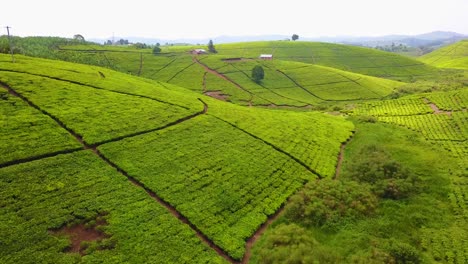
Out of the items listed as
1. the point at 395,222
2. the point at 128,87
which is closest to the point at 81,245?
the point at 395,222

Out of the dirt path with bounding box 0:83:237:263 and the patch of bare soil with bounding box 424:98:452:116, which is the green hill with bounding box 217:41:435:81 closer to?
the patch of bare soil with bounding box 424:98:452:116

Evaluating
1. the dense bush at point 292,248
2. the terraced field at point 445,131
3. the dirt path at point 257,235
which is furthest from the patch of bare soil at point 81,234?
the terraced field at point 445,131

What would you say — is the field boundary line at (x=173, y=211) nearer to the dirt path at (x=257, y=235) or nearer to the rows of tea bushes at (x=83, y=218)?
the rows of tea bushes at (x=83, y=218)

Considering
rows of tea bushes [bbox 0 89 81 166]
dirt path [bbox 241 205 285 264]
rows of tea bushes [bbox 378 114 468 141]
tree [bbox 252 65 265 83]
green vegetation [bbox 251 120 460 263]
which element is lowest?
dirt path [bbox 241 205 285 264]

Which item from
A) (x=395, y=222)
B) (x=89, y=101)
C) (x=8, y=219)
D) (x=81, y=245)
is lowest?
(x=395, y=222)

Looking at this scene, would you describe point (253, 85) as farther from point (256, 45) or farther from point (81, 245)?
point (81, 245)

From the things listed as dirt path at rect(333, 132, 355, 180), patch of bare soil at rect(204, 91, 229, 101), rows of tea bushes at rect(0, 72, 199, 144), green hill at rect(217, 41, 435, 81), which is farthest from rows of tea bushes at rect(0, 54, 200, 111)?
green hill at rect(217, 41, 435, 81)

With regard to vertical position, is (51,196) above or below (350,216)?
above
